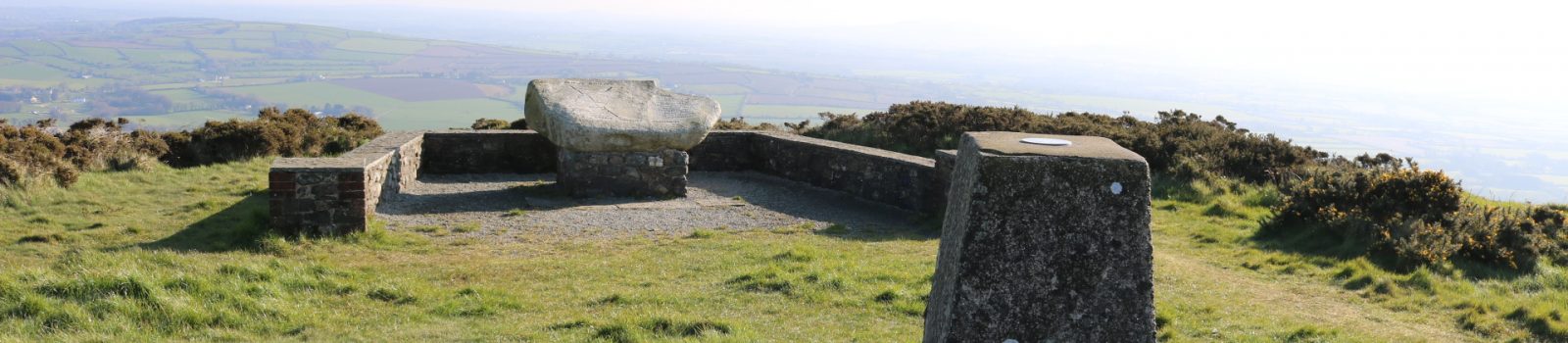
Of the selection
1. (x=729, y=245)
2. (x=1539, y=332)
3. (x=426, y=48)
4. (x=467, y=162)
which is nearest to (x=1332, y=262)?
(x=1539, y=332)

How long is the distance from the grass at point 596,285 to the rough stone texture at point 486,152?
10.5ft

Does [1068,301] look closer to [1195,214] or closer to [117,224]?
[1195,214]

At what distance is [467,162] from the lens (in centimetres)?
1318

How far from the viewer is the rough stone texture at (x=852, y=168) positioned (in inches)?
432

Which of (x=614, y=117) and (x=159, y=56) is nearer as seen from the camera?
(x=614, y=117)

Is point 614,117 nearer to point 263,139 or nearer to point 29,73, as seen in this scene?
point 263,139

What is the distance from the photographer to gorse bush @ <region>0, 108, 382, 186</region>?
420 inches

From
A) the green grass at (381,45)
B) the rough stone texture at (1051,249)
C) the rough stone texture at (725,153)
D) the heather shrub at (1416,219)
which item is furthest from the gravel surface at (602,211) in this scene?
the green grass at (381,45)

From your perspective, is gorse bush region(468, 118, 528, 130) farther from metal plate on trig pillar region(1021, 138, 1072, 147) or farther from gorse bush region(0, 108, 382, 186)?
metal plate on trig pillar region(1021, 138, 1072, 147)

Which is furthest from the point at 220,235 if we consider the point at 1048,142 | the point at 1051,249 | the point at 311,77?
the point at 311,77

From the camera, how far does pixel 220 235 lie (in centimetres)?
859

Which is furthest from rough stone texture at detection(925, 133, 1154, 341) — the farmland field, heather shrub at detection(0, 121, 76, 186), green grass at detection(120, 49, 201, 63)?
green grass at detection(120, 49, 201, 63)

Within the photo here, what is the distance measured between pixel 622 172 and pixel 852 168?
260 centimetres

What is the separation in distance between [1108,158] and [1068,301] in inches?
20.6
